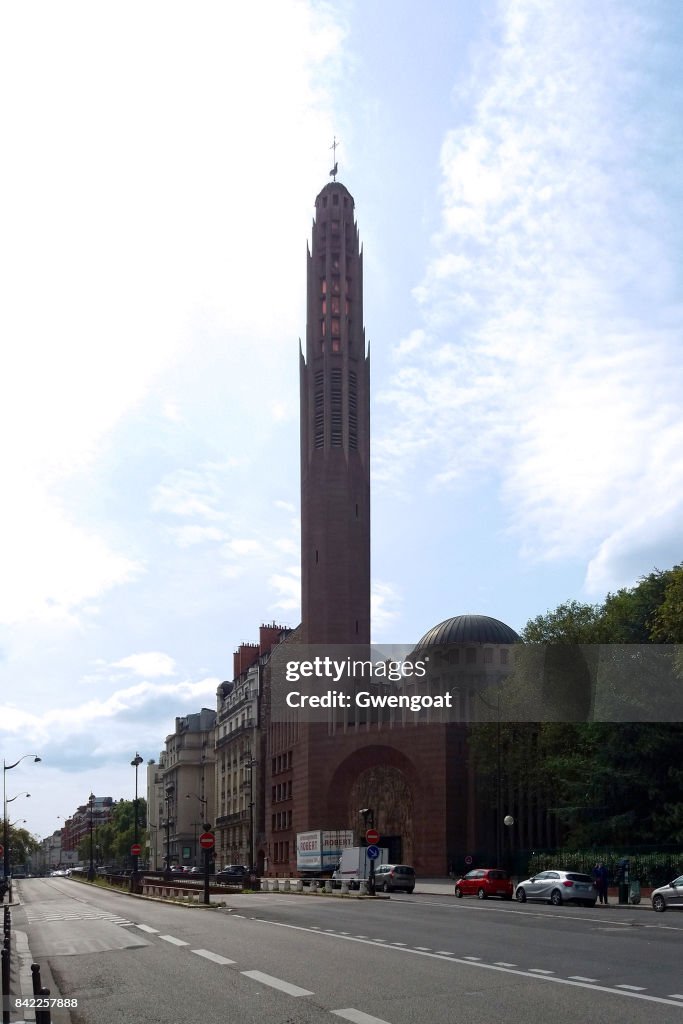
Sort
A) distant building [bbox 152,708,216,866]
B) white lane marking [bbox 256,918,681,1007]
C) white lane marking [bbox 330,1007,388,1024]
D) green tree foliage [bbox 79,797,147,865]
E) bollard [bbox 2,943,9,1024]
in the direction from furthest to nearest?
green tree foliage [bbox 79,797,147,865]
distant building [bbox 152,708,216,866]
white lane marking [bbox 256,918,681,1007]
white lane marking [bbox 330,1007,388,1024]
bollard [bbox 2,943,9,1024]

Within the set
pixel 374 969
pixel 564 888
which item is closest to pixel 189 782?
pixel 564 888

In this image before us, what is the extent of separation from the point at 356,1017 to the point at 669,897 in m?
24.1

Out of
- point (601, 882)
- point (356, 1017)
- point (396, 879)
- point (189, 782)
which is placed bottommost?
point (189, 782)

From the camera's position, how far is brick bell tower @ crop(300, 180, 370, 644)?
89.2 metres

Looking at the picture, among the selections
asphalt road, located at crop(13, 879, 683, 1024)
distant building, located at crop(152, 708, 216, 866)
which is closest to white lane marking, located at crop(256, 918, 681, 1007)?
asphalt road, located at crop(13, 879, 683, 1024)

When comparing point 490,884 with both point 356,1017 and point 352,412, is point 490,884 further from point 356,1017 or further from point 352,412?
point 352,412

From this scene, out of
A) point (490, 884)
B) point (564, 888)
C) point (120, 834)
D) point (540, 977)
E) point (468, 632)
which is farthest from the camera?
point (120, 834)

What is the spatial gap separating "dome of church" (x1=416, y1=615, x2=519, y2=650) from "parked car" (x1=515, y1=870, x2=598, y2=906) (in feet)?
162

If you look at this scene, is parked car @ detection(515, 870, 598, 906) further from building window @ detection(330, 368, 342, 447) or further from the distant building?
the distant building

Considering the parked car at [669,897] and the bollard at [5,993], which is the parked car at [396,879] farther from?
the bollard at [5,993]

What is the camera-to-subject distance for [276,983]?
15.0 m

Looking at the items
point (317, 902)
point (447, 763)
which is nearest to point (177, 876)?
point (447, 763)

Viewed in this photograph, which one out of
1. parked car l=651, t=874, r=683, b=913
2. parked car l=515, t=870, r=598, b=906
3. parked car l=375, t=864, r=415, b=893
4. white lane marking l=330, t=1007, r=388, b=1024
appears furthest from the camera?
parked car l=375, t=864, r=415, b=893

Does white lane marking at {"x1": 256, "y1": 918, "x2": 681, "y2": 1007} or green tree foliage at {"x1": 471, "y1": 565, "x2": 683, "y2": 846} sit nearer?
white lane marking at {"x1": 256, "y1": 918, "x2": 681, "y2": 1007}
